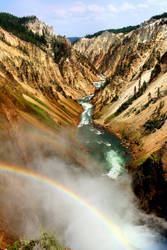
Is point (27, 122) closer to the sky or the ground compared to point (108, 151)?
closer to the ground

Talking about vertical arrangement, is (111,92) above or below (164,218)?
above

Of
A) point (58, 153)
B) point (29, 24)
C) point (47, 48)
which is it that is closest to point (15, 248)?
point (58, 153)

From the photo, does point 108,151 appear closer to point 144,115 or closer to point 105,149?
point 105,149

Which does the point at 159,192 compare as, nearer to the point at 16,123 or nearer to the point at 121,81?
the point at 16,123

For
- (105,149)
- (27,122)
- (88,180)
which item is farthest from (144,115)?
(27,122)

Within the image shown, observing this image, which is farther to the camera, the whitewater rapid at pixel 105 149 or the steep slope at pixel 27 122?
the whitewater rapid at pixel 105 149

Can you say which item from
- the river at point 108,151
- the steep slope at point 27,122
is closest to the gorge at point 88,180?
the river at point 108,151

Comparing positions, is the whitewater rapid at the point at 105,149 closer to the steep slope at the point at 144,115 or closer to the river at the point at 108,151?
the river at the point at 108,151

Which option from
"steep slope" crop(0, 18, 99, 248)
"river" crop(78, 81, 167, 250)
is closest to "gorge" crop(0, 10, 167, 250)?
"river" crop(78, 81, 167, 250)

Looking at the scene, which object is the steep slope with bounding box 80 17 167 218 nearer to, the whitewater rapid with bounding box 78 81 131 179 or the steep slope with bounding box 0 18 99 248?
the whitewater rapid with bounding box 78 81 131 179

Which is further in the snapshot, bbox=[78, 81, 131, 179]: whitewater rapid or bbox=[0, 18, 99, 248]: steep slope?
bbox=[78, 81, 131, 179]: whitewater rapid

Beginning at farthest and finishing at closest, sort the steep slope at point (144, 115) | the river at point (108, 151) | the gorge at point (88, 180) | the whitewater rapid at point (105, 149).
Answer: the whitewater rapid at point (105, 149) < the steep slope at point (144, 115) < the river at point (108, 151) < the gorge at point (88, 180)
